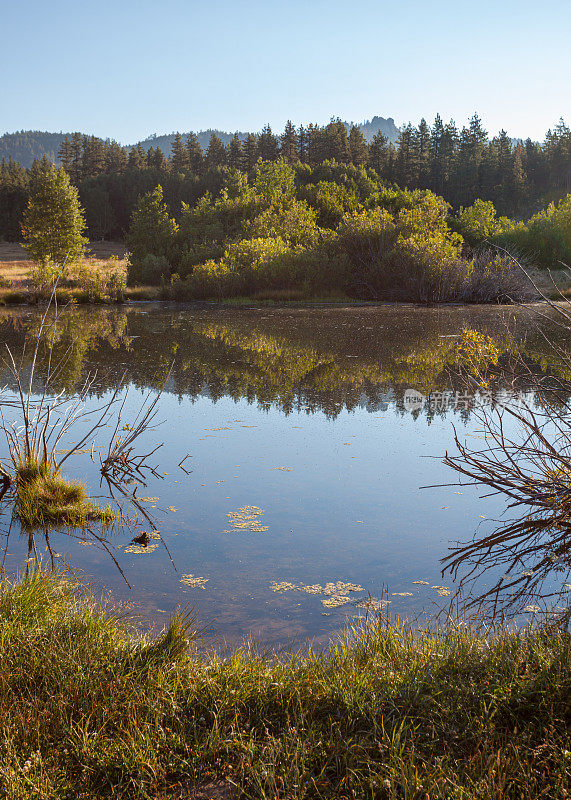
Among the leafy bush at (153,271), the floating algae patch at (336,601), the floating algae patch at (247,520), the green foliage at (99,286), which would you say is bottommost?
the floating algae patch at (336,601)

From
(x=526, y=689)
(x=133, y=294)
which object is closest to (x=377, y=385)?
(x=526, y=689)

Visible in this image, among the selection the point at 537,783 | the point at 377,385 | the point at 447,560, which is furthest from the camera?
the point at 377,385

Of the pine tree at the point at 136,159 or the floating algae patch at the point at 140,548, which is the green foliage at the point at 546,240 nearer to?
the floating algae patch at the point at 140,548

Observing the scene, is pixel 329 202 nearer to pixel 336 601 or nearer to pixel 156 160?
pixel 336 601

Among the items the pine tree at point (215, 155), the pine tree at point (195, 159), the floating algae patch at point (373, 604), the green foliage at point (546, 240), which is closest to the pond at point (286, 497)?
the floating algae patch at point (373, 604)

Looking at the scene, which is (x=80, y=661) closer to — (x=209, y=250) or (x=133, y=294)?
(x=133, y=294)

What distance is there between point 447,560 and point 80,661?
3.16m

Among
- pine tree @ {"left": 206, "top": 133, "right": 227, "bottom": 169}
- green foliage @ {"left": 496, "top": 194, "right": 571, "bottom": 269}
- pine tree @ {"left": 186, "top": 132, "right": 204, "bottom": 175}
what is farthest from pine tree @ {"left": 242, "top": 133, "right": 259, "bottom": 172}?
green foliage @ {"left": 496, "top": 194, "right": 571, "bottom": 269}

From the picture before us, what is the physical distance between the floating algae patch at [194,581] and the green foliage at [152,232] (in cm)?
4214

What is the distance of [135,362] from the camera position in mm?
16719

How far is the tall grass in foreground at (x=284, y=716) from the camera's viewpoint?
2795 mm

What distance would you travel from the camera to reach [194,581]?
528 cm

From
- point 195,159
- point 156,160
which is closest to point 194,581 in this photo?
point 195,159

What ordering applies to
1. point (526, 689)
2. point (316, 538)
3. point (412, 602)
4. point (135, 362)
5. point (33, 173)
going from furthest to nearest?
point (33, 173) → point (135, 362) → point (316, 538) → point (412, 602) → point (526, 689)
